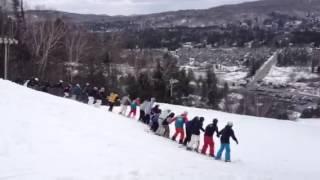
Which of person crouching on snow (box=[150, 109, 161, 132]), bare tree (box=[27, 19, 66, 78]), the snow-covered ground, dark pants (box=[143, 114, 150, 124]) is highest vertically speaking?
bare tree (box=[27, 19, 66, 78])

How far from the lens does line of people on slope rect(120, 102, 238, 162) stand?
19344 millimetres

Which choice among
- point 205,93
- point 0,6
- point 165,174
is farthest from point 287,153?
point 205,93

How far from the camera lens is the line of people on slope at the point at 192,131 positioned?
19.3 metres

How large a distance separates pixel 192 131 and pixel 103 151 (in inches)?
227

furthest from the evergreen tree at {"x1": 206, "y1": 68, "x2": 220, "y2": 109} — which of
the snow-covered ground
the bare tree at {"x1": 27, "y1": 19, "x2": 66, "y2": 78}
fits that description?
the snow-covered ground

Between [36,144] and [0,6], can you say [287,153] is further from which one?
[0,6]

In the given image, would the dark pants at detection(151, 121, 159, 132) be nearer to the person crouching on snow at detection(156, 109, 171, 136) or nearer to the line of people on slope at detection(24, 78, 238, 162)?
the line of people on slope at detection(24, 78, 238, 162)

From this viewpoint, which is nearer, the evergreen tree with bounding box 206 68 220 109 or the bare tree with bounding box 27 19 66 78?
the bare tree with bounding box 27 19 66 78

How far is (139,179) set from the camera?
12656 mm

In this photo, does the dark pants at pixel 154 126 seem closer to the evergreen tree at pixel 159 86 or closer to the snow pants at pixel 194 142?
the snow pants at pixel 194 142

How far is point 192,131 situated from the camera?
20469 mm

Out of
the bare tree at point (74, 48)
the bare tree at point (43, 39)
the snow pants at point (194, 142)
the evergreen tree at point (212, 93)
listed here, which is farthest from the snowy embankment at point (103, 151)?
the evergreen tree at point (212, 93)

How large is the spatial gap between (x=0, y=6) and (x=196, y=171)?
219 ft

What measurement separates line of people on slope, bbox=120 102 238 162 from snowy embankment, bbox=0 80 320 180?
65cm
